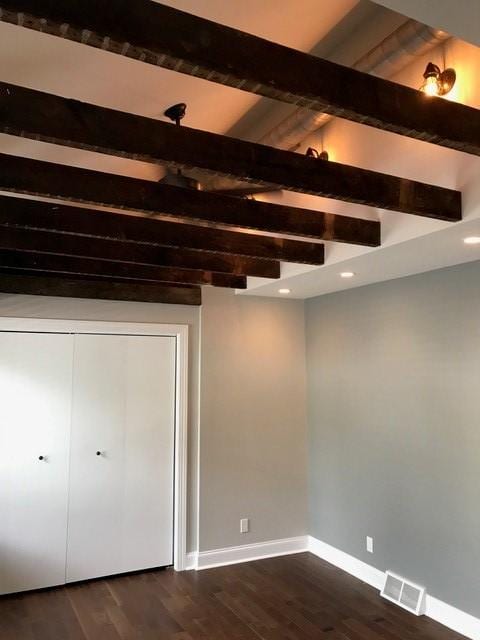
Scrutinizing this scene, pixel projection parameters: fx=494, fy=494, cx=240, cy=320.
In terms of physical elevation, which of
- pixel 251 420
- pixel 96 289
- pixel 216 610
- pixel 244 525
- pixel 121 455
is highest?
A: pixel 96 289

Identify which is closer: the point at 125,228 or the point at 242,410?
the point at 125,228

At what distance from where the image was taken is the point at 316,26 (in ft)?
7.88

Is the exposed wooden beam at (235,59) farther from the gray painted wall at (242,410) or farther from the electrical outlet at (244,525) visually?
the electrical outlet at (244,525)

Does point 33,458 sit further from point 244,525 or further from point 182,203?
point 182,203

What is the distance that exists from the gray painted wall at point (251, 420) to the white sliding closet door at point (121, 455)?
344 mm

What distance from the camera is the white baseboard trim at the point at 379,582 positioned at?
3090 millimetres

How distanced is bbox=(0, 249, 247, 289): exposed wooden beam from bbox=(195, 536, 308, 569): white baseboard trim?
2.32 metres

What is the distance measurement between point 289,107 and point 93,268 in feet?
5.67

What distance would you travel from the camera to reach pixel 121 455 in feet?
13.5

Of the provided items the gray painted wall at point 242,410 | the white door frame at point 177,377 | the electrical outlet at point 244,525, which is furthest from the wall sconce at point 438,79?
the electrical outlet at point 244,525

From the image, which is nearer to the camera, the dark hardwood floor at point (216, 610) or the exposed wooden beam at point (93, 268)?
the dark hardwood floor at point (216, 610)

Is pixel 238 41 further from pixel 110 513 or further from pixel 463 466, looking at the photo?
pixel 110 513

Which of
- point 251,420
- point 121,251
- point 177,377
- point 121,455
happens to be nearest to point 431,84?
point 121,251

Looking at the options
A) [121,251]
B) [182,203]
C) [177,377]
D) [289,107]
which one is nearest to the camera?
[182,203]
